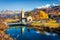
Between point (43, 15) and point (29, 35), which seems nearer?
point (29, 35)

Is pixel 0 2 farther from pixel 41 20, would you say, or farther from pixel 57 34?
pixel 57 34

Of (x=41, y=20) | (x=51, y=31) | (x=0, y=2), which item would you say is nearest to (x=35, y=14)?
(x=41, y=20)

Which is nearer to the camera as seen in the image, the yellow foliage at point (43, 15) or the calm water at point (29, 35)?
the calm water at point (29, 35)

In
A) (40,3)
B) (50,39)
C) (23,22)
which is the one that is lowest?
(50,39)

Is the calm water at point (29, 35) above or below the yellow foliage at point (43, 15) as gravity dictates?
below

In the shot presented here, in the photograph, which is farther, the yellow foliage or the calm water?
the yellow foliage

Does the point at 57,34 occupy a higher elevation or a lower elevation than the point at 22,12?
lower

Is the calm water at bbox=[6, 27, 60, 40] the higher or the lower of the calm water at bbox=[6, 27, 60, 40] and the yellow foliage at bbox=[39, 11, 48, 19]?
the lower
